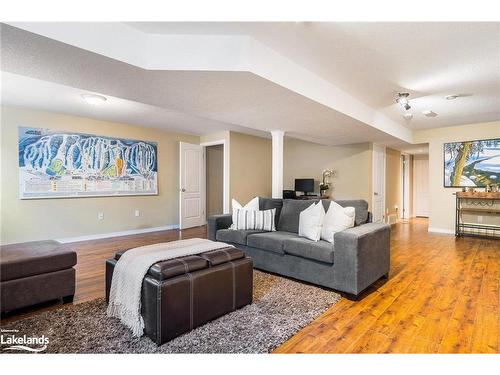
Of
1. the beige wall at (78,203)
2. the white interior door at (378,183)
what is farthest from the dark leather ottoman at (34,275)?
the white interior door at (378,183)

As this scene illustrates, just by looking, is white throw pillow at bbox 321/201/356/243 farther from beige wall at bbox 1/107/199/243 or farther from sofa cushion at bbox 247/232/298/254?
beige wall at bbox 1/107/199/243

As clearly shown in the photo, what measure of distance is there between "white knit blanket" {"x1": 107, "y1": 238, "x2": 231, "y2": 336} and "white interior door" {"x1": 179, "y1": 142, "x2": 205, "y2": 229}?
3.91 meters

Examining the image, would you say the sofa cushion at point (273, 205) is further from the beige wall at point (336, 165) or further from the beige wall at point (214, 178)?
the beige wall at point (214, 178)

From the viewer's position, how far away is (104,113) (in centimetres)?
453

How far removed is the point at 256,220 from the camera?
3.57 metres

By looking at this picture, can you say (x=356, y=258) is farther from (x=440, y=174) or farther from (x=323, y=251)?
(x=440, y=174)

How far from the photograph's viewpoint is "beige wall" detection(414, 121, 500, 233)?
219 inches

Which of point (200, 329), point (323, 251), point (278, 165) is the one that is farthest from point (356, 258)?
point (278, 165)

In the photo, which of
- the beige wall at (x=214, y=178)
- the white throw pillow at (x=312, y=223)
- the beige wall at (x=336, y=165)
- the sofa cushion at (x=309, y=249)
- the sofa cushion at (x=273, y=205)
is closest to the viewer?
the sofa cushion at (x=309, y=249)

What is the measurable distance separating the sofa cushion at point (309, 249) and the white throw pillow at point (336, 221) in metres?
0.10

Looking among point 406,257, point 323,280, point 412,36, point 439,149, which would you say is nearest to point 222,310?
point 323,280

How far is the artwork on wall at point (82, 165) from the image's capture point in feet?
14.1

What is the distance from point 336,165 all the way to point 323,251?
415 centimetres
